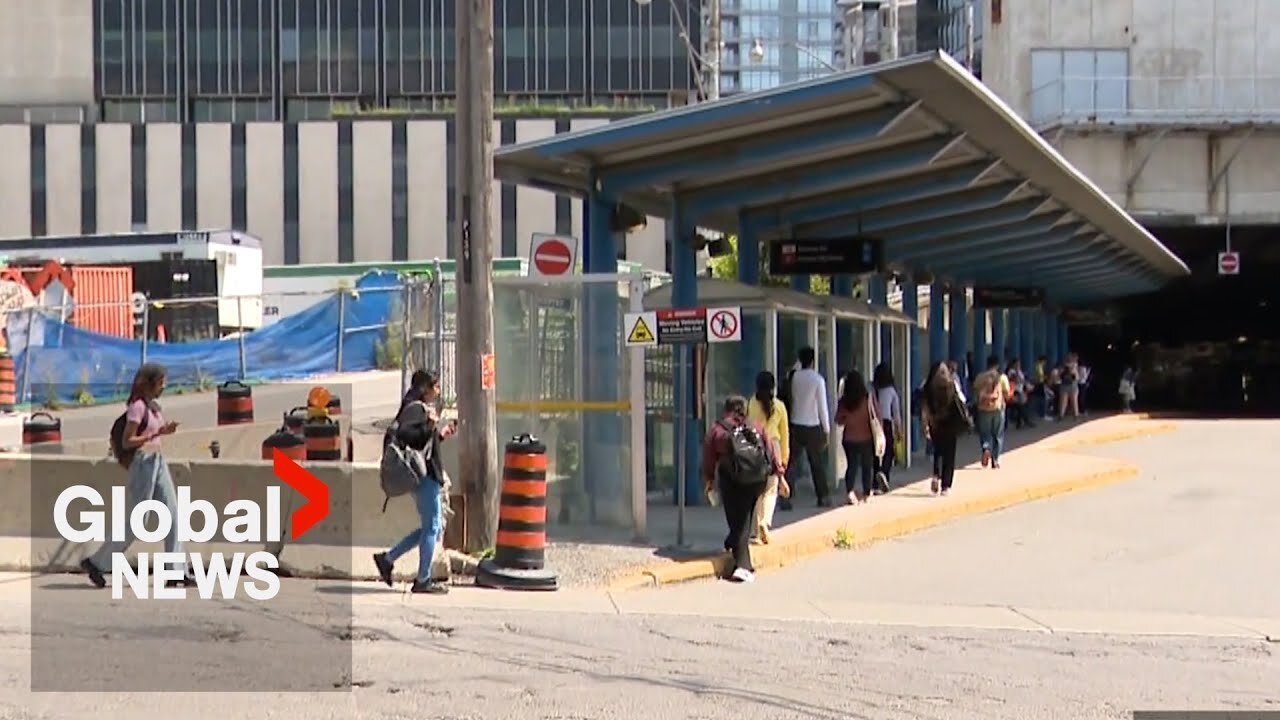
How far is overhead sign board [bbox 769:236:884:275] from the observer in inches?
747

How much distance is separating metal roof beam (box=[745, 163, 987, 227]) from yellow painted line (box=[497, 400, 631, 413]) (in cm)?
541

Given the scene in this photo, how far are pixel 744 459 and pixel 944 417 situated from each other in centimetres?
664

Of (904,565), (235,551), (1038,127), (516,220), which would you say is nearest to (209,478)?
(235,551)

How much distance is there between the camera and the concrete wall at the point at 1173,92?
1558 inches

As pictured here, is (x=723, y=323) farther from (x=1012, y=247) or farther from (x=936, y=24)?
(x=936, y=24)

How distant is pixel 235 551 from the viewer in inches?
479

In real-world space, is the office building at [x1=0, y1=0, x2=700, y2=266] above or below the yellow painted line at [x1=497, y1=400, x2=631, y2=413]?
above

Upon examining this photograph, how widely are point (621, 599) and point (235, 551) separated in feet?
9.86

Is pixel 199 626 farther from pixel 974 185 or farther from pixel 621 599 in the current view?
pixel 974 185

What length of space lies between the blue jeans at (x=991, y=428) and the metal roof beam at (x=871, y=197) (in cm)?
460

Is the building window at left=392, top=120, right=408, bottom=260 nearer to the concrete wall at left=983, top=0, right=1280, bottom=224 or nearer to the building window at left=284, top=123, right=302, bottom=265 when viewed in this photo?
the building window at left=284, top=123, right=302, bottom=265

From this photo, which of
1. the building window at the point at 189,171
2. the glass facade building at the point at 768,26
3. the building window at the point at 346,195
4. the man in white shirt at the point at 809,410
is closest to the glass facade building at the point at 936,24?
the building window at the point at 346,195

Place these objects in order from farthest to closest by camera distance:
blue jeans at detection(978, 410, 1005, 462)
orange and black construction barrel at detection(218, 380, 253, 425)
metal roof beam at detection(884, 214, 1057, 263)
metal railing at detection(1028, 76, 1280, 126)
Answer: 1. metal railing at detection(1028, 76, 1280, 126)
2. metal roof beam at detection(884, 214, 1057, 263)
3. blue jeans at detection(978, 410, 1005, 462)
4. orange and black construction barrel at detection(218, 380, 253, 425)

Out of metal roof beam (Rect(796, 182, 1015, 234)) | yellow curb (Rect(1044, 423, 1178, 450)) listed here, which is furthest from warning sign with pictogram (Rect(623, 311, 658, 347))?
yellow curb (Rect(1044, 423, 1178, 450))
